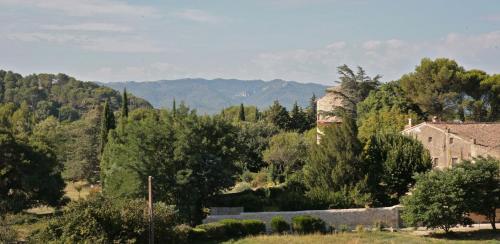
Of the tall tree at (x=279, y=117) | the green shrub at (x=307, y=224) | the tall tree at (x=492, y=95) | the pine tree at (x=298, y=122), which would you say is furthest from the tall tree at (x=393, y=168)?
the pine tree at (x=298, y=122)

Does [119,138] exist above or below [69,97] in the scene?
below

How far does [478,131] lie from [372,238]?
66.3 feet

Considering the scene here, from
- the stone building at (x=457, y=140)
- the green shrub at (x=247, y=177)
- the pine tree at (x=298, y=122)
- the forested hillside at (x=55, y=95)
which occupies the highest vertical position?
the forested hillside at (x=55, y=95)

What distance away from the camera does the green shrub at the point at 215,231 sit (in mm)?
33281

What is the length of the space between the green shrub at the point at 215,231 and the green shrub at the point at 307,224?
173 inches

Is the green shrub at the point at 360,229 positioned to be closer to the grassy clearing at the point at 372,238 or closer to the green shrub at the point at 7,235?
the grassy clearing at the point at 372,238

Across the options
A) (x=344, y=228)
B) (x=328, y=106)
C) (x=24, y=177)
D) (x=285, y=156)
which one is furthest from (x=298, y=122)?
(x=344, y=228)

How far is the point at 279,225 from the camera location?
35.8m

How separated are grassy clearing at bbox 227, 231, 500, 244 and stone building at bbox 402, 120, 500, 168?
12.5 metres

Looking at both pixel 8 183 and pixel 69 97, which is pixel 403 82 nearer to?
pixel 8 183

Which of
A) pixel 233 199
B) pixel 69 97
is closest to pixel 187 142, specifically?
pixel 233 199

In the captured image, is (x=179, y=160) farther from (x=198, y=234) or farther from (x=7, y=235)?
(x=7, y=235)

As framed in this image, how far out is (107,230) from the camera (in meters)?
28.2

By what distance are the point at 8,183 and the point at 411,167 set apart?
29.0 meters
